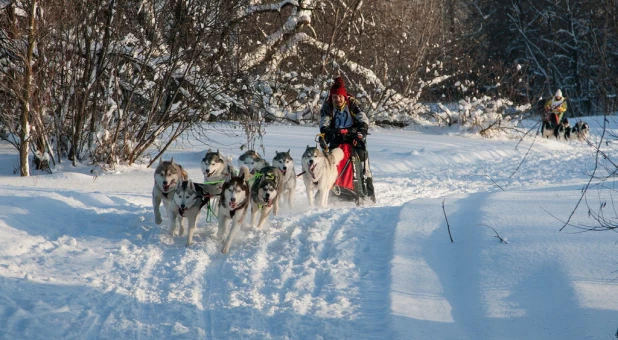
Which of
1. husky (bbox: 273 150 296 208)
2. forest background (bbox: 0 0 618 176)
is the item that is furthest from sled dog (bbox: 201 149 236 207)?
forest background (bbox: 0 0 618 176)

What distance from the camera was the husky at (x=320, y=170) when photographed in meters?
6.71

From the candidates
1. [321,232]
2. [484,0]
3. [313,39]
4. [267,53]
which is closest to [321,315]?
[321,232]

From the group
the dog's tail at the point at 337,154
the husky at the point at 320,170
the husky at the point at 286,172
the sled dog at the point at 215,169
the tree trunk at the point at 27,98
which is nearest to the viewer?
the sled dog at the point at 215,169

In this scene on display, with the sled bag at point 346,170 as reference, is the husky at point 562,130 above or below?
above

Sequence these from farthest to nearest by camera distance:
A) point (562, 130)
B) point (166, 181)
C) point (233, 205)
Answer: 1. point (562, 130)
2. point (166, 181)
3. point (233, 205)

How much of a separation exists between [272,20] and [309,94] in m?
2.11

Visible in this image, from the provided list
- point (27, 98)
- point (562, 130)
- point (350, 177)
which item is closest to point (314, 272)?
point (350, 177)

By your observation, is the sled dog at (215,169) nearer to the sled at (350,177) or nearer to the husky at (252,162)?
the husky at (252,162)

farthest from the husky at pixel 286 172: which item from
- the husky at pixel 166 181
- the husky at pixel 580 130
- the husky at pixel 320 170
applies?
the husky at pixel 580 130

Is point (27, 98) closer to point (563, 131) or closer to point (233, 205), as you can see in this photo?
point (233, 205)

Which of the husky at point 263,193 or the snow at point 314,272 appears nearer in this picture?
the snow at point 314,272

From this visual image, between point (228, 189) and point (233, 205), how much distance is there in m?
0.15

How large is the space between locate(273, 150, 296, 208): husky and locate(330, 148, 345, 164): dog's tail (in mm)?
640

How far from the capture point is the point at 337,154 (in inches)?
285
